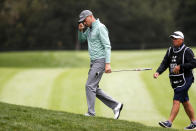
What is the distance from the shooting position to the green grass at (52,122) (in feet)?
25.1

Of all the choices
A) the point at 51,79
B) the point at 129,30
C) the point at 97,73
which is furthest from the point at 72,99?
the point at 129,30

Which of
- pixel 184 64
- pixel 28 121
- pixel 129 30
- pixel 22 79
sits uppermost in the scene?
pixel 184 64

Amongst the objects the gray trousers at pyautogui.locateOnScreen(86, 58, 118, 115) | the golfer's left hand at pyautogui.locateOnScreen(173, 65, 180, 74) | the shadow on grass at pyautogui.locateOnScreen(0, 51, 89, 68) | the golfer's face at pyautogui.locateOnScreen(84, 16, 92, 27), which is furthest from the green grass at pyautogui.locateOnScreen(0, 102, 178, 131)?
the shadow on grass at pyautogui.locateOnScreen(0, 51, 89, 68)

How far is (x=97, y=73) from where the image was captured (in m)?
9.33

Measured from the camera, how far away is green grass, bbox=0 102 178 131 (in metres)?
7.64

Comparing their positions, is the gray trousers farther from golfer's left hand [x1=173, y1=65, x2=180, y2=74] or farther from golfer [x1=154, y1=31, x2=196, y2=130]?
golfer's left hand [x1=173, y1=65, x2=180, y2=74]

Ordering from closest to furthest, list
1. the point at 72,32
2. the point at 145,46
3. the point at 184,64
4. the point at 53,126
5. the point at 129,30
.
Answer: the point at 53,126
the point at 184,64
the point at 145,46
the point at 72,32
the point at 129,30

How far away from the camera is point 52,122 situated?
803 centimetres

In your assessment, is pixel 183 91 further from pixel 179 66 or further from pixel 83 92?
pixel 83 92

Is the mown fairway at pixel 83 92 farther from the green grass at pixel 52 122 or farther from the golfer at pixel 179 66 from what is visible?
the green grass at pixel 52 122

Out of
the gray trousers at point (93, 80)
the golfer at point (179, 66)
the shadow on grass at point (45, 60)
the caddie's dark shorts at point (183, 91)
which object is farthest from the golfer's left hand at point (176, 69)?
the shadow on grass at point (45, 60)

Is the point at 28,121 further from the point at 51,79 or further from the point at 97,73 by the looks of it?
the point at 51,79

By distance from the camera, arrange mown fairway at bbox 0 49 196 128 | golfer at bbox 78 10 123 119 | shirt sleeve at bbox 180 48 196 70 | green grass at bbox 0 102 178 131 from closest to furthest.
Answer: green grass at bbox 0 102 178 131, shirt sleeve at bbox 180 48 196 70, golfer at bbox 78 10 123 119, mown fairway at bbox 0 49 196 128

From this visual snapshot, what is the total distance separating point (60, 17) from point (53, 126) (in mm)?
75264
